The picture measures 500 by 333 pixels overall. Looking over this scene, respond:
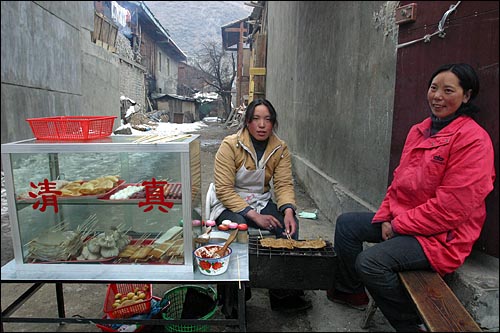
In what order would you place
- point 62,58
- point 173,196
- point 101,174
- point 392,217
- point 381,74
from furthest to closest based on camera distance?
point 381,74
point 62,58
point 392,217
point 101,174
point 173,196

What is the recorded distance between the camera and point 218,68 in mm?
2588

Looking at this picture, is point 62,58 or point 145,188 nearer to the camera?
point 145,188

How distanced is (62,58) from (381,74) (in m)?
2.76

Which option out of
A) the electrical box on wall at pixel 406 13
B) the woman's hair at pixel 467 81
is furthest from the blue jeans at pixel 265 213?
the electrical box on wall at pixel 406 13

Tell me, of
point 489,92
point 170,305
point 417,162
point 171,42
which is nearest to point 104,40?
point 171,42

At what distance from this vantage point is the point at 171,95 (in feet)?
7.98

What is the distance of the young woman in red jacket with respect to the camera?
168 centimetres

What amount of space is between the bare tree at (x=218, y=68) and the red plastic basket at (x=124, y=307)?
59.1 inches

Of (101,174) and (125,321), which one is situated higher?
(101,174)

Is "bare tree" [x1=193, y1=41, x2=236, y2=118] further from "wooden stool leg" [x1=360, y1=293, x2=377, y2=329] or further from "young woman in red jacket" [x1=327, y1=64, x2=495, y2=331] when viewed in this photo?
"wooden stool leg" [x1=360, y1=293, x2=377, y2=329]

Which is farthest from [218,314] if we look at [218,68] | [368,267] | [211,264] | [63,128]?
[218,68]

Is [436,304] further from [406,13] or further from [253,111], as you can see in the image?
[406,13]

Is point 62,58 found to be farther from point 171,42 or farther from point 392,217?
point 392,217

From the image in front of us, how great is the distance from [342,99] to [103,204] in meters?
3.18
